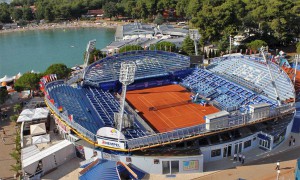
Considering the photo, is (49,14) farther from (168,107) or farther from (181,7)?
(168,107)

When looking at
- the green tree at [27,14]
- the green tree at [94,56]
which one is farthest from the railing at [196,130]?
the green tree at [27,14]

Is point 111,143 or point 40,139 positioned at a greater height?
point 111,143

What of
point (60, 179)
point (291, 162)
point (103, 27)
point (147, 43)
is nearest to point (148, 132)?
point (60, 179)

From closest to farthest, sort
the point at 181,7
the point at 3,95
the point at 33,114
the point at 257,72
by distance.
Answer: the point at 33,114 → the point at 257,72 → the point at 3,95 → the point at 181,7

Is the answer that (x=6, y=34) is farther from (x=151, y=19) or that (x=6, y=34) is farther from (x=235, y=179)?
(x=235, y=179)

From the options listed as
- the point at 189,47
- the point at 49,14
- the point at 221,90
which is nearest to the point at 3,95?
the point at 221,90
